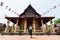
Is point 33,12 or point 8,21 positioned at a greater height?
point 33,12

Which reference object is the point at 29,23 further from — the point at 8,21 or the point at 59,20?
the point at 59,20

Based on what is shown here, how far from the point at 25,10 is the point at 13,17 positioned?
5.63 m

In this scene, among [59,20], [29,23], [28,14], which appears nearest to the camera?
[28,14]

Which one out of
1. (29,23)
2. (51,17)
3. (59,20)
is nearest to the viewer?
(51,17)

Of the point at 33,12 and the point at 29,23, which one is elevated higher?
the point at 33,12

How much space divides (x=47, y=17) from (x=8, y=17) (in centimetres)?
715

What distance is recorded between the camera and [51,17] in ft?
86.8

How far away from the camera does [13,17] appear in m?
27.0

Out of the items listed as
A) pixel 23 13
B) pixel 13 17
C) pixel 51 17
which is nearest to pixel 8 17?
pixel 13 17

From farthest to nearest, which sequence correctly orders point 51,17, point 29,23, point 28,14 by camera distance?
point 29,23 < point 28,14 < point 51,17

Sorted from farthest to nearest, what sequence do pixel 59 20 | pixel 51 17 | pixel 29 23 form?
1. pixel 59 20
2. pixel 29 23
3. pixel 51 17

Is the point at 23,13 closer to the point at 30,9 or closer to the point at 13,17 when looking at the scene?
the point at 30,9

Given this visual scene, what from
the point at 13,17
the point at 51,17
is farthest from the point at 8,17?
the point at 51,17

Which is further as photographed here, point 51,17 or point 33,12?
point 33,12
